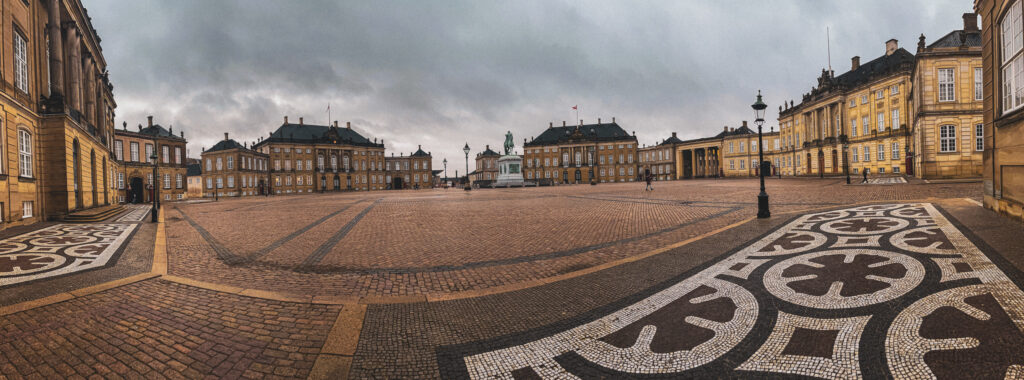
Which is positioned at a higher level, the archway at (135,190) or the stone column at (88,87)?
the stone column at (88,87)

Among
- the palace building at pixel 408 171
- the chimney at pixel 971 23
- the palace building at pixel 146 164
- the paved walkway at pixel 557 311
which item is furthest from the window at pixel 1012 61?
the palace building at pixel 408 171

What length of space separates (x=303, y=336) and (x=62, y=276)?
557 cm

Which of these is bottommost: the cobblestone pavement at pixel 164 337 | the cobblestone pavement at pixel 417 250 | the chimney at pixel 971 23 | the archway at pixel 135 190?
the cobblestone pavement at pixel 164 337

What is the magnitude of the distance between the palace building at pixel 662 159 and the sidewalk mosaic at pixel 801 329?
88.2 metres

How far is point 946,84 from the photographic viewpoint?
27281 mm

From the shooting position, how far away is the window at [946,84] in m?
27.2

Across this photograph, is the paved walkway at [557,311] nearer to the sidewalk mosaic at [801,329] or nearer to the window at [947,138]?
the sidewalk mosaic at [801,329]

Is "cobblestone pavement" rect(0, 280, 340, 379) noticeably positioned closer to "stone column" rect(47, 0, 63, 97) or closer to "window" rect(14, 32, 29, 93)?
"window" rect(14, 32, 29, 93)

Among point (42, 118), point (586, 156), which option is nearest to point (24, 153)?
point (42, 118)

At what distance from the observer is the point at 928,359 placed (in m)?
2.71

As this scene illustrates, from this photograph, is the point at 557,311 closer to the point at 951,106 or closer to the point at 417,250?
the point at 417,250

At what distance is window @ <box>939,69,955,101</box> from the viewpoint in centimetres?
2719

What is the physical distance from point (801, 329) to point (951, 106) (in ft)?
130

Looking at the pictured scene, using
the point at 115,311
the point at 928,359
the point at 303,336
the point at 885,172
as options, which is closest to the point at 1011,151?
the point at 928,359
